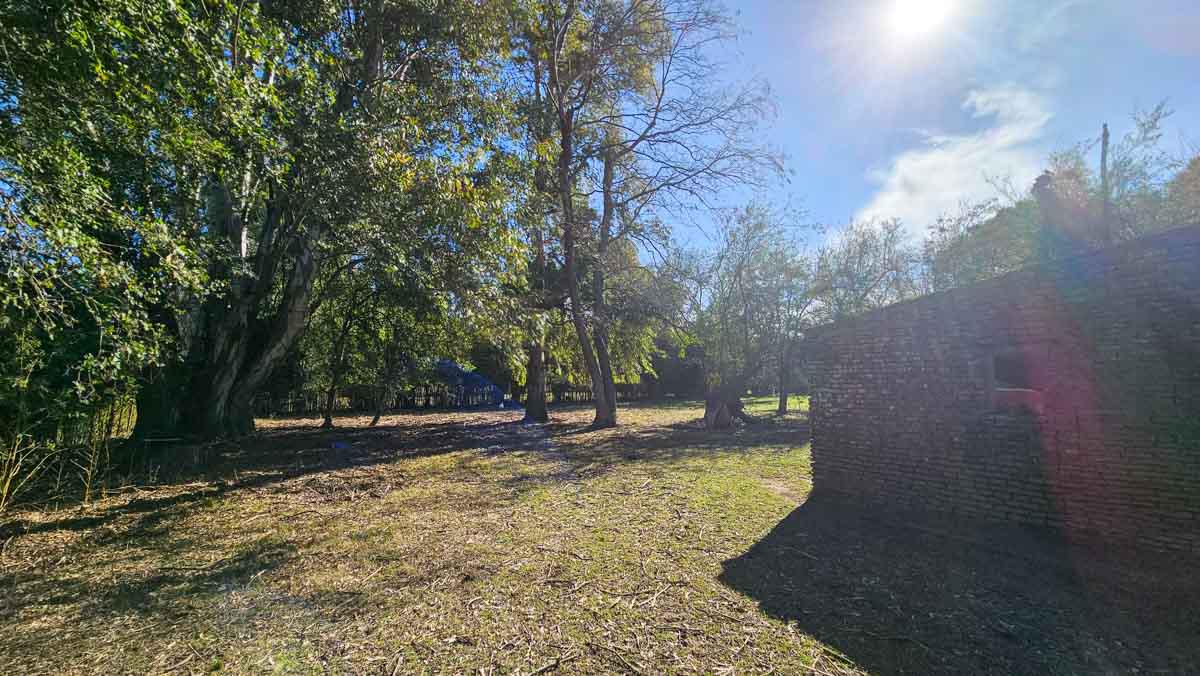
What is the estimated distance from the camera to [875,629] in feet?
10.3

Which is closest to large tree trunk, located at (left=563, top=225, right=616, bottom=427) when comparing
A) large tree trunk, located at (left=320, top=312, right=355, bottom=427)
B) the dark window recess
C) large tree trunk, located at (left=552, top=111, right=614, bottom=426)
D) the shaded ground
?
large tree trunk, located at (left=552, top=111, right=614, bottom=426)

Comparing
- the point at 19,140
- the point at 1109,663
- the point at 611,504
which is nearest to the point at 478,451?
the point at 611,504

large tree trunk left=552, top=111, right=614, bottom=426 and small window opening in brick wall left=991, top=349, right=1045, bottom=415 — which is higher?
large tree trunk left=552, top=111, right=614, bottom=426

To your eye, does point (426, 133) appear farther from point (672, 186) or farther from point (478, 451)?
point (672, 186)

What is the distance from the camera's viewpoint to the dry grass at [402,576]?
9.27 ft

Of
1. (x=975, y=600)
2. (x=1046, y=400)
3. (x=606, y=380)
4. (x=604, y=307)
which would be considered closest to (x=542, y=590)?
(x=975, y=600)

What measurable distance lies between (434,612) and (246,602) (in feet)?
4.77

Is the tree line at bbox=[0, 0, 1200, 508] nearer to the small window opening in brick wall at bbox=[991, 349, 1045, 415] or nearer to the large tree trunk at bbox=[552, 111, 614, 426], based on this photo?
the large tree trunk at bbox=[552, 111, 614, 426]

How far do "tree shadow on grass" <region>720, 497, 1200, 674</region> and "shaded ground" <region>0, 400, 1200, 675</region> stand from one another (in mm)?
20

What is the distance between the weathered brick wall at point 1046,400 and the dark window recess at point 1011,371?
19 mm

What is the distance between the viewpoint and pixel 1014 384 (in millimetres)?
5219

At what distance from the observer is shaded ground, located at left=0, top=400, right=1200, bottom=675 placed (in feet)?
9.27

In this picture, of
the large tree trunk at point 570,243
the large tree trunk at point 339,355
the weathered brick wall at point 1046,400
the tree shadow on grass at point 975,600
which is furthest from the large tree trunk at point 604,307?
the tree shadow on grass at point 975,600

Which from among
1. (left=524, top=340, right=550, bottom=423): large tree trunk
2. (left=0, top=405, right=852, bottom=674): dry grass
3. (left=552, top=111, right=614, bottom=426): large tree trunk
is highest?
(left=552, top=111, right=614, bottom=426): large tree trunk
